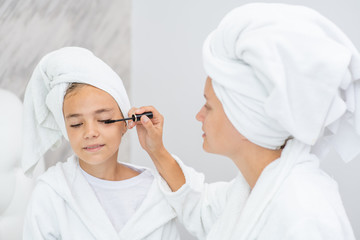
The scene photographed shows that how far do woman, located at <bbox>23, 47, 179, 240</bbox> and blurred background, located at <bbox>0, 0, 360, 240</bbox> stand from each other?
26cm

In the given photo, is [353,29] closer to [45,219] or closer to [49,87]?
[49,87]

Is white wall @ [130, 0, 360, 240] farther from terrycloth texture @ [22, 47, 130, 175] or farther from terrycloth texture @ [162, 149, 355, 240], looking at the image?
terrycloth texture @ [162, 149, 355, 240]

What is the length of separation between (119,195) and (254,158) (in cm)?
45

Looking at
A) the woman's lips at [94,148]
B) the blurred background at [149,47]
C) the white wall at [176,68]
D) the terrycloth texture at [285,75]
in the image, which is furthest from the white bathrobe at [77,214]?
the white wall at [176,68]

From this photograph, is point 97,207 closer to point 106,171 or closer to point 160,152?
point 106,171

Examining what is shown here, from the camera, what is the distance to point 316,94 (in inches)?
35.0

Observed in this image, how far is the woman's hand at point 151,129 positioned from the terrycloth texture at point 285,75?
1.01ft

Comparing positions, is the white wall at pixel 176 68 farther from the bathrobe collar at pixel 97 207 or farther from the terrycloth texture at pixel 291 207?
the terrycloth texture at pixel 291 207

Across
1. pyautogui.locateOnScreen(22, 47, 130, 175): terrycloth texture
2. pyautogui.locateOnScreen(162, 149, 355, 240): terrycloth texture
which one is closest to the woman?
pyautogui.locateOnScreen(22, 47, 130, 175): terrycloth texture

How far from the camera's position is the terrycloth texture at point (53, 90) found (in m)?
1.21

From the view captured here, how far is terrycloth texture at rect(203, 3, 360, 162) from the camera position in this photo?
879 millimetres

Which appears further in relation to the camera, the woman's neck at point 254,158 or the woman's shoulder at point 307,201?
the woman's neck at point 254,158

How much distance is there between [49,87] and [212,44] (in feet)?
1.67

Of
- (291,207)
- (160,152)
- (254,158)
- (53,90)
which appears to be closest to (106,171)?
(160,152)
